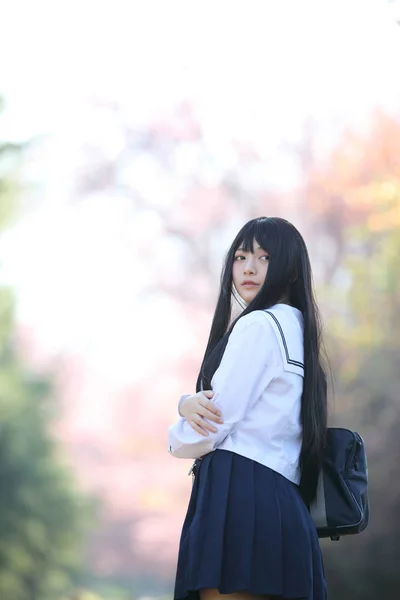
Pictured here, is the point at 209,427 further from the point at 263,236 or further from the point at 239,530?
the point at 263,236

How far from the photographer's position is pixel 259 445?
1504mm

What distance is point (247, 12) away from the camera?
5.50 metres

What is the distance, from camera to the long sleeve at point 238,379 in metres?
1.48

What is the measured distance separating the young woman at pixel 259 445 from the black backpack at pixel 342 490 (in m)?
0.02

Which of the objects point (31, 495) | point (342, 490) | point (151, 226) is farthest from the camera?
point (151, 226)

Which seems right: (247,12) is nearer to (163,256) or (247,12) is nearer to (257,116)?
(257,116)

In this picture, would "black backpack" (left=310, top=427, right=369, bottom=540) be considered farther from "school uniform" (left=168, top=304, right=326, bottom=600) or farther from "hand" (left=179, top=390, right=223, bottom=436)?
"hand" (left=179, top=390, right=223, bottom=436)

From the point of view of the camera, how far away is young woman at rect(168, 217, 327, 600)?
4.70ft

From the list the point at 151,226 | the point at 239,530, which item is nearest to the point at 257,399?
the point at 239,530

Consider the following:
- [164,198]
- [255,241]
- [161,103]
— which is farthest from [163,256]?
[255,241]

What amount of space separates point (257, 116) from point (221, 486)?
428cm

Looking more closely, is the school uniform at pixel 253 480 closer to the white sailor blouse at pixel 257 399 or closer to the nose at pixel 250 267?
the white sailor blouse at pixel 257 399

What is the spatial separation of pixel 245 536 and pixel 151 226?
4.13 meters

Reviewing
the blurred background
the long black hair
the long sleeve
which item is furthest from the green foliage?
the long sleeve
